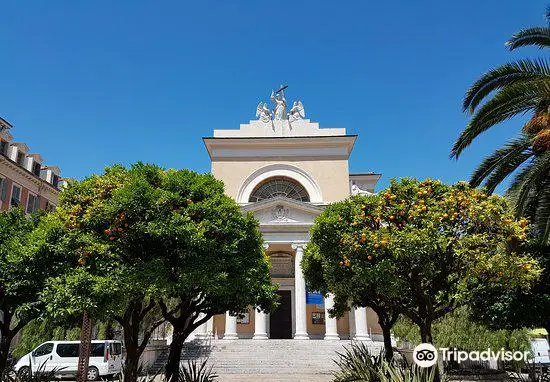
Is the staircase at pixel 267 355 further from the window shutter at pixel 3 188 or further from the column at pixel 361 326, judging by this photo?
the window shutter at pixel 3 188

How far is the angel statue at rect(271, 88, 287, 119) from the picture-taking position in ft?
117

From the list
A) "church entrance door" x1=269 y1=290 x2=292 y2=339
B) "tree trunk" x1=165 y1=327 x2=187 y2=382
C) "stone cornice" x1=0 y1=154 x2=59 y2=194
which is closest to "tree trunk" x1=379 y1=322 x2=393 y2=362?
"tree trunk" x1=165 y1=327 x2=187 y2=382

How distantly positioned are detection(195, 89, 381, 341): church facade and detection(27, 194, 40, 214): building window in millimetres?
12911

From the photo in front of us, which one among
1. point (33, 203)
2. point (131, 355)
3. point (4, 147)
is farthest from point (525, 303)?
point (33, 203)

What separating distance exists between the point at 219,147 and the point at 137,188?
79.2 ft

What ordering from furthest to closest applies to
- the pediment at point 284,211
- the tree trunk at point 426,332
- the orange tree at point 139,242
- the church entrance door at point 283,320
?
the church entrance door at point 283,320 < the pediment at point 284,211 < the tree trunk at point 426,332 < the orange tree at point 139,242

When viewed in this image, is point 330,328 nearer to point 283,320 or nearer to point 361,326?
point 361,326

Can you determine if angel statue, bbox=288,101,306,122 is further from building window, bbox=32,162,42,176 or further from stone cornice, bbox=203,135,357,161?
building window, bbox=32,162,42,176

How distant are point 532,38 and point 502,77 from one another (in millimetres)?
1166

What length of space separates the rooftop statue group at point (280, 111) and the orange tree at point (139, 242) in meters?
23.7

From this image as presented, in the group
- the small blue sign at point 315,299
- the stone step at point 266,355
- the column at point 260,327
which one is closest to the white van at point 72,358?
the stone step at point 266,355

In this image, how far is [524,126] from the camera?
12.1 m

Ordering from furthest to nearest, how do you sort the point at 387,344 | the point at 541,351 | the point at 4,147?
the point at 4,147 → the point at 541,351 → the point at 387,344

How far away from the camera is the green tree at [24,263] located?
1134cm
